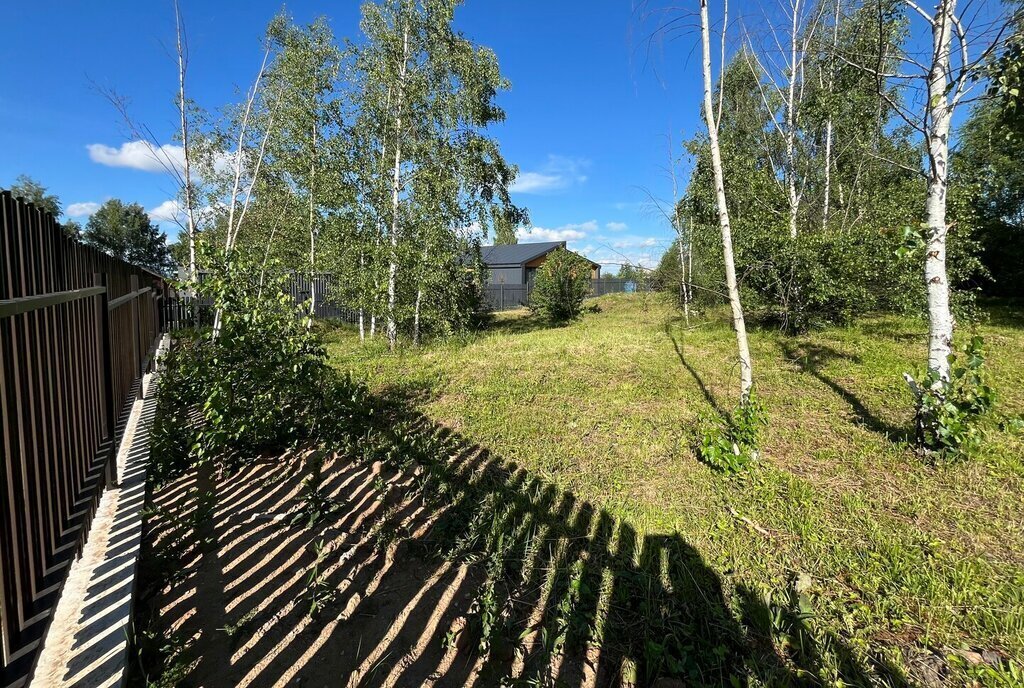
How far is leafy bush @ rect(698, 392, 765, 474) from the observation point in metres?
3.53

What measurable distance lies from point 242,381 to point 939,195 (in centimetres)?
577

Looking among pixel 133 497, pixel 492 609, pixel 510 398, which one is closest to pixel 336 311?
pixel 510 398

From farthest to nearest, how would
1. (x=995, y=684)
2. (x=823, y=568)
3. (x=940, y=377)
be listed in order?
(x=940, y=377) < (x=823, y=568) < (x=995, y=684)

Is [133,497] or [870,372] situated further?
[870,372]

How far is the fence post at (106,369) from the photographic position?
2.84 m

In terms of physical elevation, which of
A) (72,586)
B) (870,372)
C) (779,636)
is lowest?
(779,636)

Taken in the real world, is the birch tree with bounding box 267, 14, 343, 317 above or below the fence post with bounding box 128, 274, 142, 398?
above

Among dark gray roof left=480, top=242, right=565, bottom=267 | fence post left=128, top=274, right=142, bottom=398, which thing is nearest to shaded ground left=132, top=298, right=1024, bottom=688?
fence post left=128, top=274, right=142, bottom=398

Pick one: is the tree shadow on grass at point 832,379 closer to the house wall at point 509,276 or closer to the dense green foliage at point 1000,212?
the dense green foliage at point 1000,212

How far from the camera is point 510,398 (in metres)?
5.76

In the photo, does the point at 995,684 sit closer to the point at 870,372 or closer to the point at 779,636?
the point at 779,636

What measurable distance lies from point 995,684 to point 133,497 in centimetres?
443

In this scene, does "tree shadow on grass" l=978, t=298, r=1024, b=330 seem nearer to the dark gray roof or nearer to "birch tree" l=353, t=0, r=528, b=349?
"birch tree" l=353, t=0, r=528, b=349

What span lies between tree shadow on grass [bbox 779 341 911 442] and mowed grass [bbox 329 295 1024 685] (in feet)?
0.09
